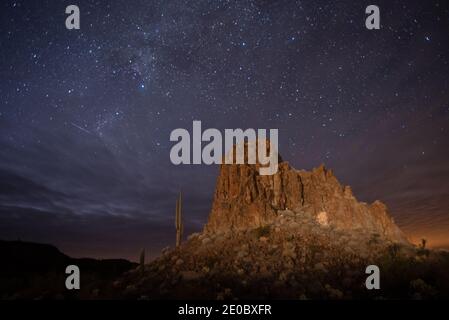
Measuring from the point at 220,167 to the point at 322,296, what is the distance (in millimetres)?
24504

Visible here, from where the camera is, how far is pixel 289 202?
4028 cm

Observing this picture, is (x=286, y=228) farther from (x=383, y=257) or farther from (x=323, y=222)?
(x=383, y=257)

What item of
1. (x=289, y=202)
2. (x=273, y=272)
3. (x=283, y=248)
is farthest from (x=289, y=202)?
(x=273, y=272)

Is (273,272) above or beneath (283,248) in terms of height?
beneath

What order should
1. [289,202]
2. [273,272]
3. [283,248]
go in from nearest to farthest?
[273,272], [283,248], [289,202]

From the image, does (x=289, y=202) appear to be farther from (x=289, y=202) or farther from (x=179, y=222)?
(x=179, y=222)

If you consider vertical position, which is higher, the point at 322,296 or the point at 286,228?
the point at 286,228

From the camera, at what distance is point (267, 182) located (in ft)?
136

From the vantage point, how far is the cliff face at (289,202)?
3738 centimetres

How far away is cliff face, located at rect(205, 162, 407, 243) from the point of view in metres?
37.4

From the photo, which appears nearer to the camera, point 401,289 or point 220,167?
point 401,289

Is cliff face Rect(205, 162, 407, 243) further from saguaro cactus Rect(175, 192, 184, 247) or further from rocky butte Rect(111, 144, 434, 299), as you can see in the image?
saguaro cactus Rect(175, 192, 184, 247)
